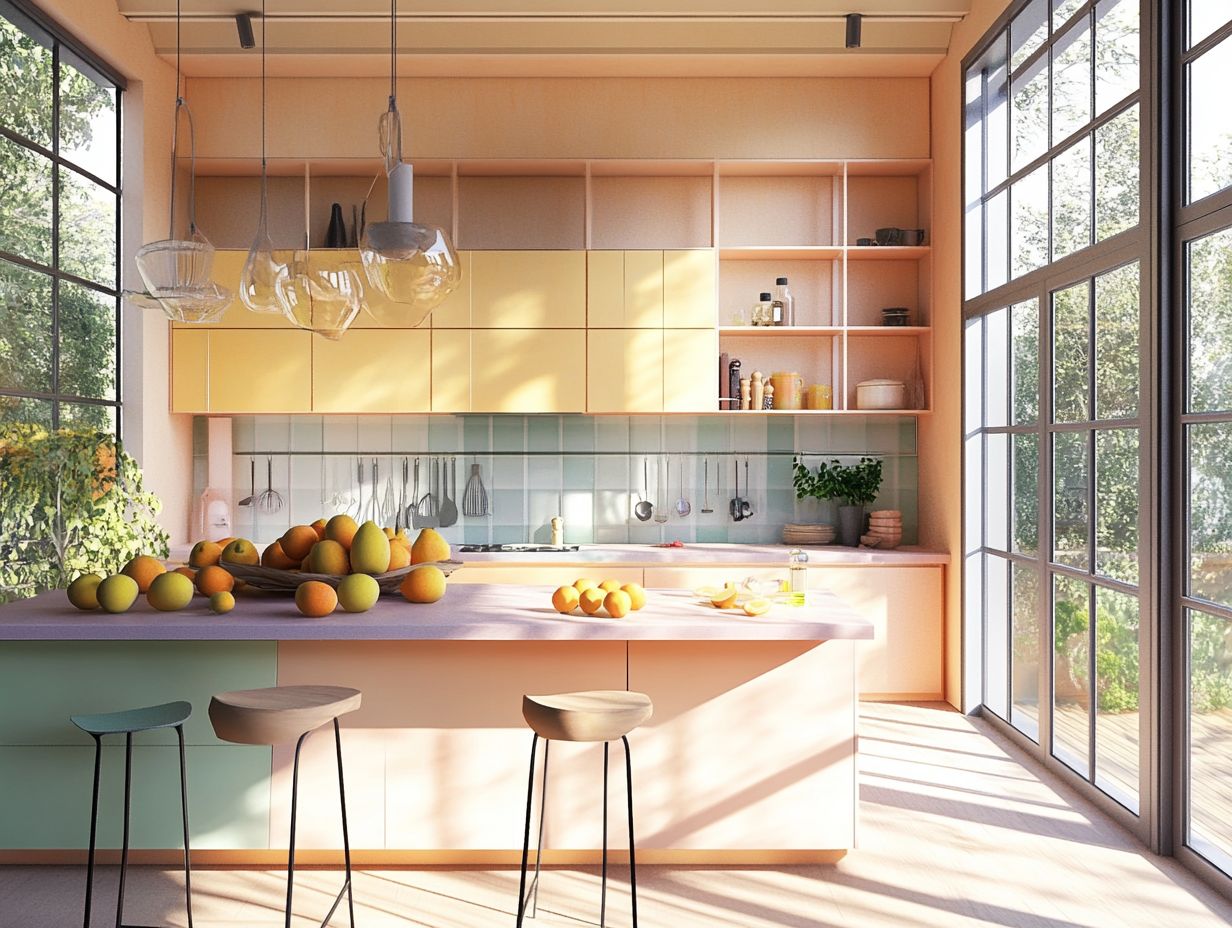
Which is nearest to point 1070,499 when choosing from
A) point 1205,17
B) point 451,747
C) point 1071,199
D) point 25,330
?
point 1071,199

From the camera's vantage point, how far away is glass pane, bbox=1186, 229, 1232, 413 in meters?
2.77

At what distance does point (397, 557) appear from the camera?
119 inches

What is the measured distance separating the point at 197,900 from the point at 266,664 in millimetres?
644

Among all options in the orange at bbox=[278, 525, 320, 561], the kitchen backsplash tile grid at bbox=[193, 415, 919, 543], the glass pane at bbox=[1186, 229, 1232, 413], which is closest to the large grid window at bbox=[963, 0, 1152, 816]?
the glass pane at bbox=[1186, 229, 1232, 413]

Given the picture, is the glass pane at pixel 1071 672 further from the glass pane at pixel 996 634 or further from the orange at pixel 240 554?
the orange at pixel 240 554

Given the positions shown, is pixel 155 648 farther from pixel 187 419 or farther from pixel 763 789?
pixel 187 419

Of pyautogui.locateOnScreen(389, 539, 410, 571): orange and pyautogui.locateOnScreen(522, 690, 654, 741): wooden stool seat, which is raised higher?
pyautogui.locateOnScreen(389, 539, 410, 571): orange

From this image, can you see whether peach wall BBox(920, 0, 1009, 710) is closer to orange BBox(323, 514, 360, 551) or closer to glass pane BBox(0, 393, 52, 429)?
orange BBox(323, 514, 360, 551)

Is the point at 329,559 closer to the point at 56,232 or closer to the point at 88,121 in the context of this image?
the point at 56,232

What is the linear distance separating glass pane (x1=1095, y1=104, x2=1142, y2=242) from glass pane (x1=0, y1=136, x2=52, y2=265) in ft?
13.2

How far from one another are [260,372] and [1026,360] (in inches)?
144

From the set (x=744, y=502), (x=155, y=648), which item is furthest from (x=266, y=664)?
(x=744, y=502)

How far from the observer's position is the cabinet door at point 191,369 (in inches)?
202

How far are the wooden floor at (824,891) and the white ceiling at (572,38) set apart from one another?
3.61 meters
